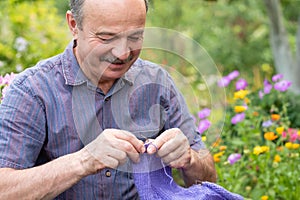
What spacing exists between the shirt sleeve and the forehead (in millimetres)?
312

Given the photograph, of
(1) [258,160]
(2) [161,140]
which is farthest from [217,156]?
(2) [161,140]

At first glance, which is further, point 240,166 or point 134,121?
point 240,166

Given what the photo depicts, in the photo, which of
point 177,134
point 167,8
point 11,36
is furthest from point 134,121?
point 167,8

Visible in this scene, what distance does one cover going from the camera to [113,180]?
6.80 feet

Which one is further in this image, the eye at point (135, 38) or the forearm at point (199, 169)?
the forearm at point (199, 169)

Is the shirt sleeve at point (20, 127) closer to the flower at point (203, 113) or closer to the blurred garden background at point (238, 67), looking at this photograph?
the blurred garden background at point (238, 67)

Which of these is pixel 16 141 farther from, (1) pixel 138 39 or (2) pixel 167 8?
(2) pixel 167 8

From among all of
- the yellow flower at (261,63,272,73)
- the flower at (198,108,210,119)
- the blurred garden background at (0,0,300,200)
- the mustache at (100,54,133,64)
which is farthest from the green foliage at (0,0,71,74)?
the yellow flower at (261,63,272,73)

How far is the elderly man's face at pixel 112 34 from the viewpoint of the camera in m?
1.86

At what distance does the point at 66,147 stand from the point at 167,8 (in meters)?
6.22

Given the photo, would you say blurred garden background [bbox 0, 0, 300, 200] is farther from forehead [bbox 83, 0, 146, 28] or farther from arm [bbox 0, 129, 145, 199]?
arm [bbox 0, 129, 145, 199]

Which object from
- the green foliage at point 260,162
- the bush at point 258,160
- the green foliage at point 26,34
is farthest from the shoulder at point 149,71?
the green foliage at point 26,34

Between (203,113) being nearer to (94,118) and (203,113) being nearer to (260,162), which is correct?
(260,162)

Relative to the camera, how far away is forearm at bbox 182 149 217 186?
80.4 inches
